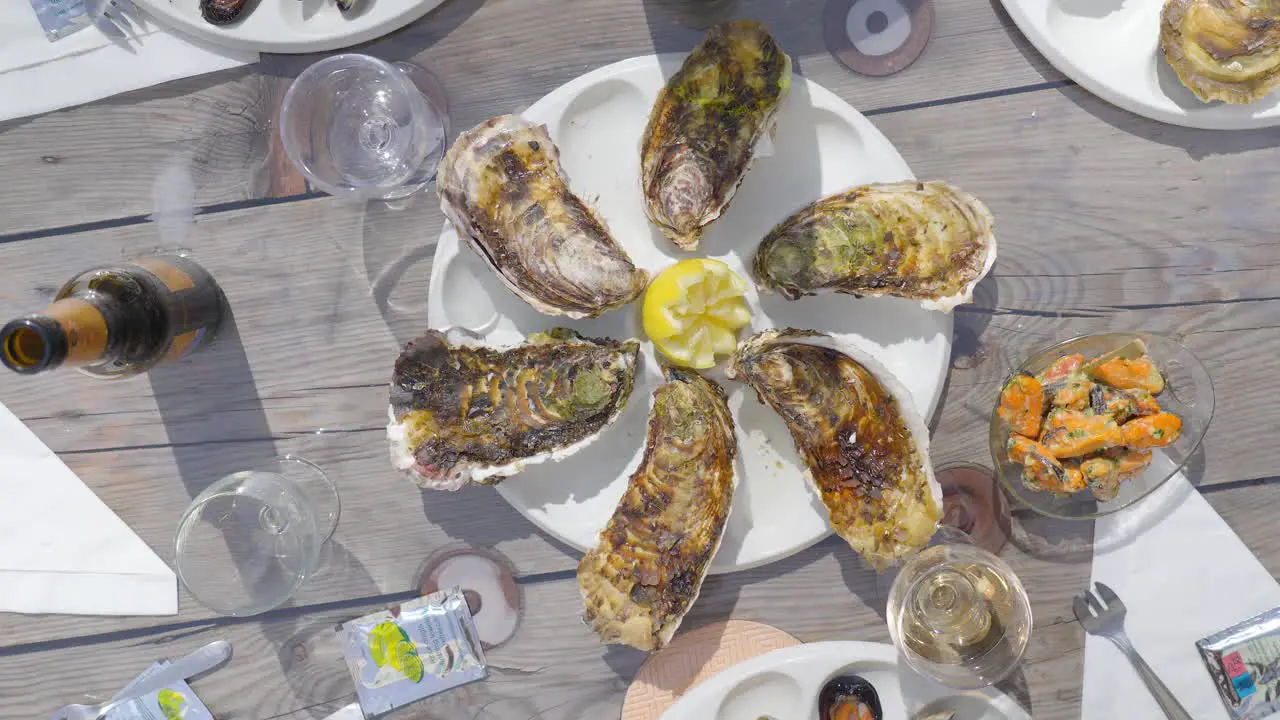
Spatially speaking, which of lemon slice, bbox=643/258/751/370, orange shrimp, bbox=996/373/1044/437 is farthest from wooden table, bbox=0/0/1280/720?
lemon slice, bbox=643/258/751/370

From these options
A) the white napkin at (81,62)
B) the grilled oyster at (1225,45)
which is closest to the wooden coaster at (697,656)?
the grilled oyster at (1225,45)

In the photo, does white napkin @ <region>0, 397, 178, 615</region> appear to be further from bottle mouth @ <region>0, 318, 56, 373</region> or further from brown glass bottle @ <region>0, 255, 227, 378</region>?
bottle mouth @ <region>0, 318, 56, 373</region>

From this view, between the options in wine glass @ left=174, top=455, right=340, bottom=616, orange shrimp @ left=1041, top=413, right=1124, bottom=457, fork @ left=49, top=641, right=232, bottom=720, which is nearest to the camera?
orange shrimp @ left=1041, top=413, right=1124, bottom=457

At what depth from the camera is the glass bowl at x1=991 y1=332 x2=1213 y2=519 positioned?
1154 mm

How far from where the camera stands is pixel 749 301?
1191mm

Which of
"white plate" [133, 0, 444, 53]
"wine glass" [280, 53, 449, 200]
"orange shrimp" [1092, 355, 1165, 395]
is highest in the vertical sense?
"white plate" [133, 0, 444, 53]

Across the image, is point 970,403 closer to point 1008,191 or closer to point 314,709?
point 1008,191

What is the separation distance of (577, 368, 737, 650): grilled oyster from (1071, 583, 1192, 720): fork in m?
0.56

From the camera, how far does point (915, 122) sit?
4.03ft

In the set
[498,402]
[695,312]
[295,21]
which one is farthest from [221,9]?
[695,312]

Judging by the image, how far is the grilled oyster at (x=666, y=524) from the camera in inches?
45.2

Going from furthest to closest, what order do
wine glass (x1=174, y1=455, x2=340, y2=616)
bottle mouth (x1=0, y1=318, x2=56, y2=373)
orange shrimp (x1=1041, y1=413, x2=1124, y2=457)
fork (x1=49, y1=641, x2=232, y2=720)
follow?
fork (x1=49, y1=641, x2=232, y2=720)
wine glass (x1=174, y1=455, x2=340, y2=616)
orange shrimp (x1=1041, y1=413, x2=1124, y2=457)
bottle mouth (x1=0, y1=318, x2=56, y2=373)

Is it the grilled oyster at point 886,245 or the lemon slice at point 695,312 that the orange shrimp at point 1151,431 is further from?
the lemon slice at point 695,312

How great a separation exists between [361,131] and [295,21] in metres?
0.19
